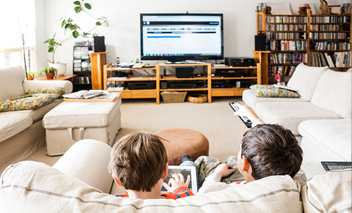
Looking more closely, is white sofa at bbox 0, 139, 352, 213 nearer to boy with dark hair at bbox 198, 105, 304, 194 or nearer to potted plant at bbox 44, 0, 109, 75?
boy with dark hair at bbox 198, 105, 304, 194

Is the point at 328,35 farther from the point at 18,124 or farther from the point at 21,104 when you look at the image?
the point at 18,124

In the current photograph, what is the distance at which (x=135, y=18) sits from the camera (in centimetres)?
607

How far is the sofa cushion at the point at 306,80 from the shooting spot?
144 inches

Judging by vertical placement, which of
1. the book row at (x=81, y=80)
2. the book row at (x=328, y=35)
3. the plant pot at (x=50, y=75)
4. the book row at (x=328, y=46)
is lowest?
the book row at (x=81, y=80)

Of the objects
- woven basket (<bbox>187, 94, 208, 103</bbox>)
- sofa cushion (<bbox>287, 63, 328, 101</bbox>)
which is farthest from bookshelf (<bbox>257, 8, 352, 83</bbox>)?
sofa cushion (<bbox>287, 63, 328, 101</bbox>)

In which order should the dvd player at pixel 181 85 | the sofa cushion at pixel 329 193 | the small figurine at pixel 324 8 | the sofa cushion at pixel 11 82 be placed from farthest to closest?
the small figurine at pixel 324 8, the dvd player at pixel 181 85, the sofa cushion at pixel 11 82, the sofa cushion at pixel 329 193

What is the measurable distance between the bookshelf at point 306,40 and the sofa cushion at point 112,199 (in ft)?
19.4

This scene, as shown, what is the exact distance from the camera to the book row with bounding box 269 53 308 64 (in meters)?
6.24

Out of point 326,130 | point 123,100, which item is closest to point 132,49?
point 123,100

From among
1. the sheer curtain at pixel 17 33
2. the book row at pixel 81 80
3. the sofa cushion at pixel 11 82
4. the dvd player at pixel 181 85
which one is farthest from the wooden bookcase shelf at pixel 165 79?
the sofa cushion at pixel 11 82

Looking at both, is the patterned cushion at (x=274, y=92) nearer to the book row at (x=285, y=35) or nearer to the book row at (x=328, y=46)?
the book row at (x=285, y=35)

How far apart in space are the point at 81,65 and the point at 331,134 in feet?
15.9

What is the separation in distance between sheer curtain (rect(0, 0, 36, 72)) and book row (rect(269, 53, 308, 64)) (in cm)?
436

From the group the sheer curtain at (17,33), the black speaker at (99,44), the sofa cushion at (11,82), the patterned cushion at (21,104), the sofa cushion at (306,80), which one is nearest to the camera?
the patterned cushion at (21,104)
